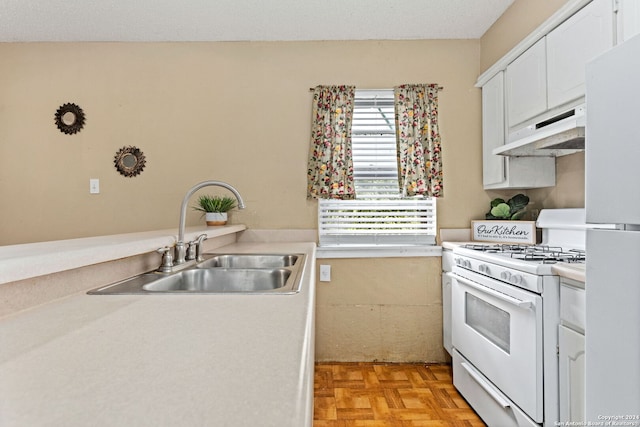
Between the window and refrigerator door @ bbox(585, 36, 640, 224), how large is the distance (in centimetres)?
176

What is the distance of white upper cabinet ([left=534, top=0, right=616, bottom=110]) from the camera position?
5.21 feet

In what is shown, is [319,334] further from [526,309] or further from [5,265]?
[5,265]

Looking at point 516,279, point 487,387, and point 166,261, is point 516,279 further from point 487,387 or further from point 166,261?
point 166,261

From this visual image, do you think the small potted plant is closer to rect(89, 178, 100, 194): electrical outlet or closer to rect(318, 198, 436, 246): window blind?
rect(318, 198, 436, 246): window blind

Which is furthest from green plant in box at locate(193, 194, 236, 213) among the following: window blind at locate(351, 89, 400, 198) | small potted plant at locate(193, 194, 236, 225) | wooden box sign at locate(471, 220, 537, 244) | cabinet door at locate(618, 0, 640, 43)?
cabinet door at locate(618, 0, 640, 43)

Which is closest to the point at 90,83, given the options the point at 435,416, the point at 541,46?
the point at 541,46

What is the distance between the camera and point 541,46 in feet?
6.62

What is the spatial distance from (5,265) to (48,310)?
170 millimetres

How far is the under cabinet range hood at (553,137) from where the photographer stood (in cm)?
165

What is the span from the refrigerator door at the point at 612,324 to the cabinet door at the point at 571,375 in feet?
1.37

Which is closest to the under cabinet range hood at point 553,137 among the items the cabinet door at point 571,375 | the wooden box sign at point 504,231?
the wooden box sign at point 504,231

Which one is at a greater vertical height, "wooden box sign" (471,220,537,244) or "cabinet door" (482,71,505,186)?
"cabinet door" (482,71,505,186)

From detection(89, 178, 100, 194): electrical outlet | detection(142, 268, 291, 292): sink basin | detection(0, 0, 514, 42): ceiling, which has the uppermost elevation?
detection(0, 0, 514, 42): ceiling

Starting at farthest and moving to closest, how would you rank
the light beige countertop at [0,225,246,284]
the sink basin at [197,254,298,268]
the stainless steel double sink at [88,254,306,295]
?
the sink basin at [197,254,298,268], the stainless steel double sink at [88,254,306,295], the light beige countertop at [0,225,246,284]
